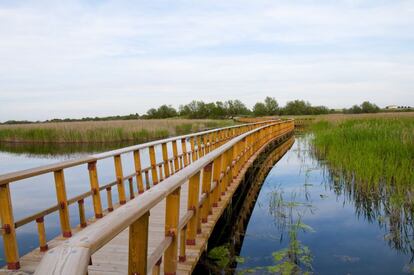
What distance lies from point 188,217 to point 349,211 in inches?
194

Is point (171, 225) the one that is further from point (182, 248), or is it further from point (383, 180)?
point (383, 180)

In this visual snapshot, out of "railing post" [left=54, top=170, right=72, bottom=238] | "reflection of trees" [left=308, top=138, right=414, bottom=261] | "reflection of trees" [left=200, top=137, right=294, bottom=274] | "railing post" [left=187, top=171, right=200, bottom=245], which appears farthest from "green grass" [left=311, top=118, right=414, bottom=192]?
"railing post" [left=54, top=170, right=72, bottom=238]

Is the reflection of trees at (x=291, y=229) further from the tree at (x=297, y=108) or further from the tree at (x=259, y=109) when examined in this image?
the tree at (x=259, y=109)

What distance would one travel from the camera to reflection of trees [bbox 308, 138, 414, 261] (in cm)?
568

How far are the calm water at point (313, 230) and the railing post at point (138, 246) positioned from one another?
122 inches

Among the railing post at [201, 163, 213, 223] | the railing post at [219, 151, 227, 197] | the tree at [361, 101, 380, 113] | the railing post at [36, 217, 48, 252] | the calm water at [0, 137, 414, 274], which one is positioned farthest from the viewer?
the tree at [361, 101, 380, 113]

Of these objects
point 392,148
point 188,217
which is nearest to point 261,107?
point 392,148

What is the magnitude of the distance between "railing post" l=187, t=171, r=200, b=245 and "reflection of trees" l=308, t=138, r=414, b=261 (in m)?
3.13

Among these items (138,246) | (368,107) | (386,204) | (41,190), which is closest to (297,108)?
(368,107)

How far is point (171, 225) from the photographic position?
3.02 m

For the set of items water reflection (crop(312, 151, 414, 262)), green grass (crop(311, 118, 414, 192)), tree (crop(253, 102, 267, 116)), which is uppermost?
tree (crop(253, 102, 267, 116))

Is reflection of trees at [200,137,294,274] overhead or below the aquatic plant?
below

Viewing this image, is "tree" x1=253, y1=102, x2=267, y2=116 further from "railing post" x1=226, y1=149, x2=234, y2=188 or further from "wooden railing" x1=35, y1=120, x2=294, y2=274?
"wooden railing" x1=35, y1=120, x2=294, y2=274

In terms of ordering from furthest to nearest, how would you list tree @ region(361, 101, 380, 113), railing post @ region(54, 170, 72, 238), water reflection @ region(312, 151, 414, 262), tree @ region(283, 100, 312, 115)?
tree @ region(283, 100, 312, 115) → tree @ region(361, 101, 380, 113) → water reflection @ region(312, 151, 414, 262) → railing post @ region(54, 170, 72, 238)
